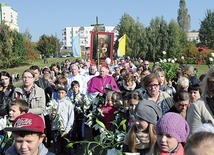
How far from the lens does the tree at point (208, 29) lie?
63.2 metres

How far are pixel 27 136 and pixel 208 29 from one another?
66.1 m

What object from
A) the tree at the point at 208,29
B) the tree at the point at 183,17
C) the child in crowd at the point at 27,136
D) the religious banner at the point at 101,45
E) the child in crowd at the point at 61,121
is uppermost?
the tree at the point at 183,17

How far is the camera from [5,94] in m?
5.54

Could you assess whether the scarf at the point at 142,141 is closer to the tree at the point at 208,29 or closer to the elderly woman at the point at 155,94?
the elderly woman at the point at 155,94

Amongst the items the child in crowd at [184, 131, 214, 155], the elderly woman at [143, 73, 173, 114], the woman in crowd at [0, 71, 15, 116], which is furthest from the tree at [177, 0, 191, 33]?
the child in crowd at [184, 131, 214, 155]

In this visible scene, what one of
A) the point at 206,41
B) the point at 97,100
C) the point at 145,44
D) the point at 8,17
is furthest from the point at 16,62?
the point at 8,17

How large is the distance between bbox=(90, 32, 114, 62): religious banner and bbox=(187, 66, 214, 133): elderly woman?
1052 cm

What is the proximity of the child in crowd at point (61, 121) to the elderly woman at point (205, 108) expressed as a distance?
326cm

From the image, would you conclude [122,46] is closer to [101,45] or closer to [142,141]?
[101,45]

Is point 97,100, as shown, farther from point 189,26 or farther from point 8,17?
point 8,17

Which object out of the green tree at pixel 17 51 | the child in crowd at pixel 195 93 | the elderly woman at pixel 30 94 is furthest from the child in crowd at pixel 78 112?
the green tree at pixel 17 51

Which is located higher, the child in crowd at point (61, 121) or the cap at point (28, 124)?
the cap at point (28, 124)

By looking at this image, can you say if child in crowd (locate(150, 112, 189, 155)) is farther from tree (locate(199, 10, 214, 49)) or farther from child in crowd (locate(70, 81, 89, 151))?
tree (locate(199, 10, 214, 49))

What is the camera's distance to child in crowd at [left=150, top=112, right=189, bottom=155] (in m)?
2.43
